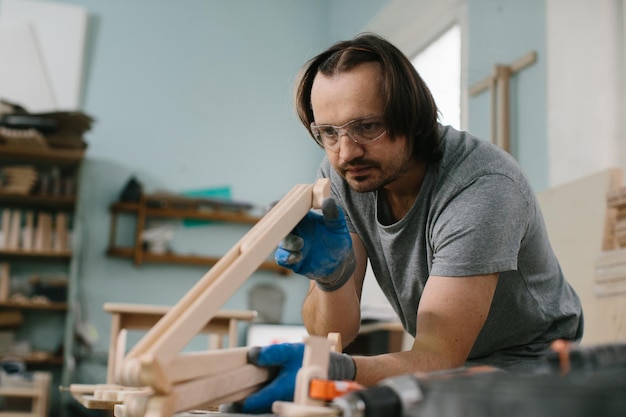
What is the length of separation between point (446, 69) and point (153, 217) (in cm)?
252

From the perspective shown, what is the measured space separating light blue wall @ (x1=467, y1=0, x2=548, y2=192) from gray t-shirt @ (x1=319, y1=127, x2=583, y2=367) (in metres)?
1.52

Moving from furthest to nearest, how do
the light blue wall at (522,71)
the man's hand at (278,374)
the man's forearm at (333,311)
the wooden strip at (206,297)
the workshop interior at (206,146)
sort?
1. the light blue wall at (522,71)
2. the workshop interior at (206,146)
3. the man's forearm at (333,311)
4. the man's hand at (278,374)
5. the wooden strip at (206,297)

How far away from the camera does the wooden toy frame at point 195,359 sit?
32.2 inches

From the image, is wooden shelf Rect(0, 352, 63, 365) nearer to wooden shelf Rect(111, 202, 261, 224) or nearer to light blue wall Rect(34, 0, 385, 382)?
light blue wall Rect(34, 0, 385, 382)

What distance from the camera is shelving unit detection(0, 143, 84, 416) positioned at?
4.68 meters

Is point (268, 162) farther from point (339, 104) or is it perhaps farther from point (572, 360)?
point (572, 360)

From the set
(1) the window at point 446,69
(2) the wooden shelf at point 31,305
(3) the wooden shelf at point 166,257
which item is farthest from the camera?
(3) the wooden shelf at point 166,257

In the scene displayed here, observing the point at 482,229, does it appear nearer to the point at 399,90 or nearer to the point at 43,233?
the point at 399,90

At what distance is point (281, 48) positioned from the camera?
234 inches

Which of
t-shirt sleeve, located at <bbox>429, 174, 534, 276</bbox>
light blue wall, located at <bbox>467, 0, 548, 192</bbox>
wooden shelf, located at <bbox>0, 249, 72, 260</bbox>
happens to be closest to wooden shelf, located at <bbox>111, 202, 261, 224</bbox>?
wooden shelf, located at <bbox>0, 249, 72, 260</bbox>

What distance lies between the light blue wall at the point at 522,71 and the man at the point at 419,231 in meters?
1.53

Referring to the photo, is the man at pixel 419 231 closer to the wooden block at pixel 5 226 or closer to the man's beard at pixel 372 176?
the man's beard at pixel 372 176

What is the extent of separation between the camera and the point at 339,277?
1.47 meters

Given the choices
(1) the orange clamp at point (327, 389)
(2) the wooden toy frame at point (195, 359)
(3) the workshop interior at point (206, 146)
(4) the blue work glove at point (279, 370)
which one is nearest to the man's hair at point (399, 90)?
(2) the wooden toy frame at point (195, 359)
